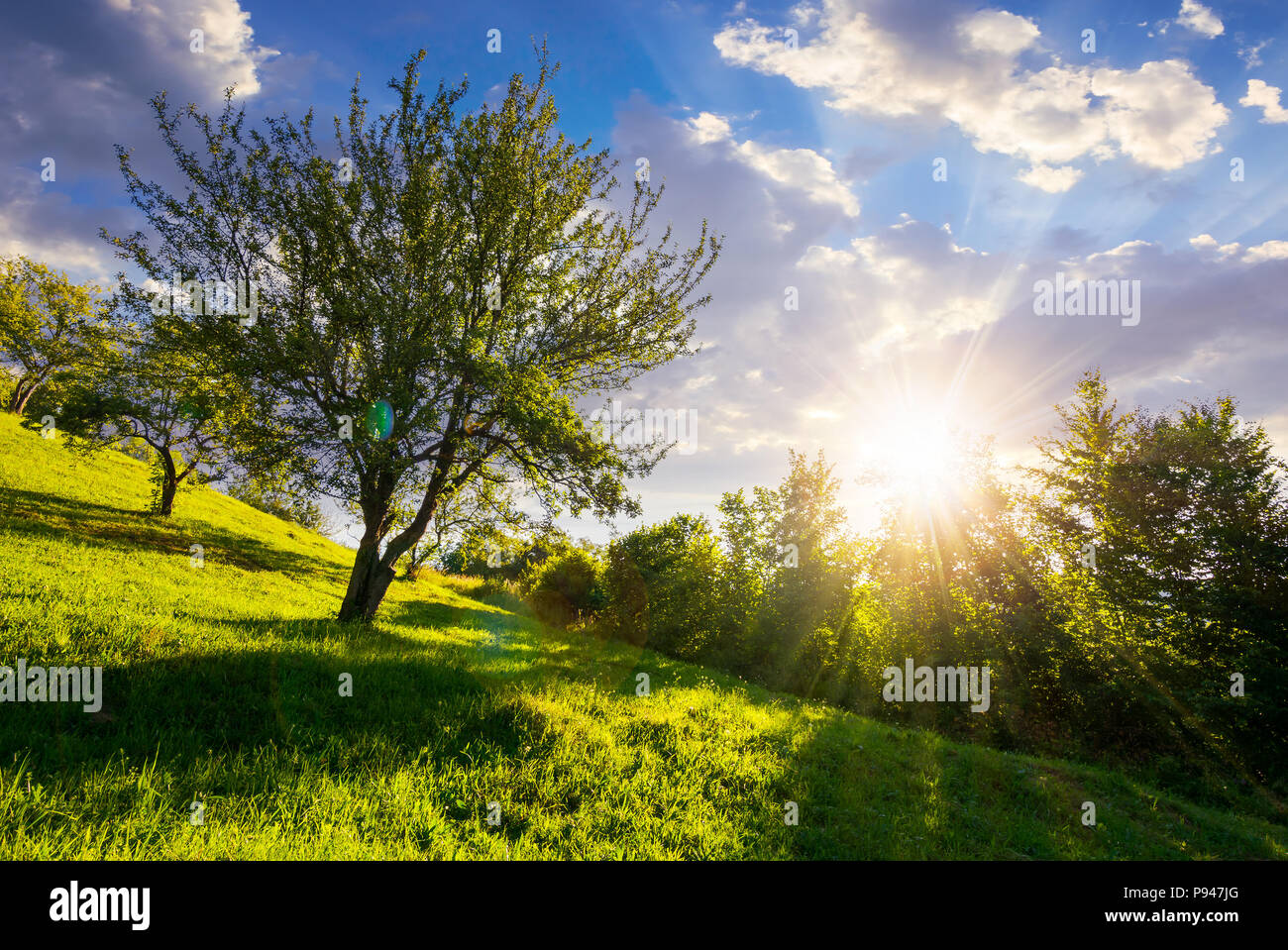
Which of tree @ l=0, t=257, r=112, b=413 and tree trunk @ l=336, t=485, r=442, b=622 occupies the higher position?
tree @ l=0, t=257, r=112, b=413

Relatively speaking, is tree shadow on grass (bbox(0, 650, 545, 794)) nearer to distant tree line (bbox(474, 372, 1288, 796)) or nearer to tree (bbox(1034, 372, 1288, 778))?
distant tree line (bbox(474, 372, 1288, 796))

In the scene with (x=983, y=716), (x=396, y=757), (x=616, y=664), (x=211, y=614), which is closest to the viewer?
(x=396, y=757)

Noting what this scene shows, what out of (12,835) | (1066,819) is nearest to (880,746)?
(1066,819)

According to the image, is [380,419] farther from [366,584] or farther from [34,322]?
[34,322]

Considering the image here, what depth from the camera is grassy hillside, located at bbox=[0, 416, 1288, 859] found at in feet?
15.2

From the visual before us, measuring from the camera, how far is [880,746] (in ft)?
34.8

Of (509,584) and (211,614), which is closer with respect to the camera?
(211,614)

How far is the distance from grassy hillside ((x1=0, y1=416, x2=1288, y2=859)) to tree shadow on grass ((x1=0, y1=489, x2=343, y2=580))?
16.4 feet

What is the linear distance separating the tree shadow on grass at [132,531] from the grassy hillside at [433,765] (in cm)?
499

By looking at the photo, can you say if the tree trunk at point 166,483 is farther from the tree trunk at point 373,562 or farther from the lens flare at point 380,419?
the lens flare at point 380,419

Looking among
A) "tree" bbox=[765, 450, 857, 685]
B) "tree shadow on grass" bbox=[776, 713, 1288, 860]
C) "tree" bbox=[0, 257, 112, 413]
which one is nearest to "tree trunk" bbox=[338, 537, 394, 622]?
"tree shadow on grass" bbox=[776, 713, 1288, 860]
